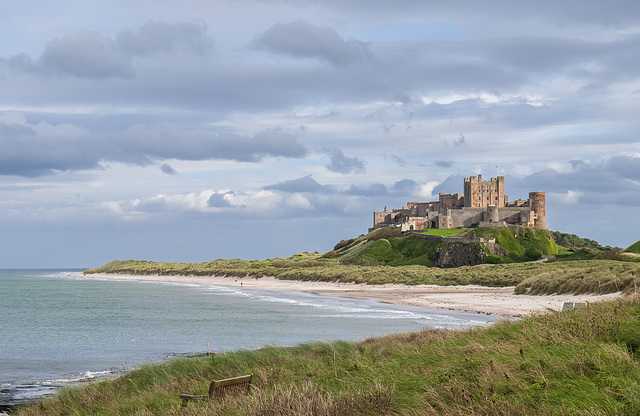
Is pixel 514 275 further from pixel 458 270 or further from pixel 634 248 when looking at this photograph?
pixel 634 248

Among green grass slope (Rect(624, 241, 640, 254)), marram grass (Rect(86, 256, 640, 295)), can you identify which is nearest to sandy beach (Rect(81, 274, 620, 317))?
marram grass (Rect(86, 256, 640, 295))

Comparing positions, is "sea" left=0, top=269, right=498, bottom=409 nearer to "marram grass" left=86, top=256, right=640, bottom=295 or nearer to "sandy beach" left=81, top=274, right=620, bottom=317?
"sandy beach" left=81, top=274, right=620, bottom=317

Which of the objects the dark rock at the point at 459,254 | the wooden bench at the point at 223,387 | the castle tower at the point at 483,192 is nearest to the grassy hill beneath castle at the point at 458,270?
the dark rock at the point at 459,254

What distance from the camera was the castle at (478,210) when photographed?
12369 cm

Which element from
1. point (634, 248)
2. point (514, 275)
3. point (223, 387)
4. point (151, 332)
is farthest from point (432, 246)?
point (223, 387)

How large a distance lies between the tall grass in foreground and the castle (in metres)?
109

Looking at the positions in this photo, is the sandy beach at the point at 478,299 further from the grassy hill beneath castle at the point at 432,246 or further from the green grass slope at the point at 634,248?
A: the grassy hill beneath castle at the point at 432,246

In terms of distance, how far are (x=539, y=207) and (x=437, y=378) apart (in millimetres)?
126859

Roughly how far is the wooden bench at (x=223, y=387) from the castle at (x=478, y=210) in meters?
113

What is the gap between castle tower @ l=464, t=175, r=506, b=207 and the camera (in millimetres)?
138500

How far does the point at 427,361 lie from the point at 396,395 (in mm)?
2737

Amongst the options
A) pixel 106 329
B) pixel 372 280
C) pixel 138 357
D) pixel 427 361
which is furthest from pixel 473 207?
pixel 427 361

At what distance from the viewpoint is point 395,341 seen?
15.6 meters

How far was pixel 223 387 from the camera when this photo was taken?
9266mm
